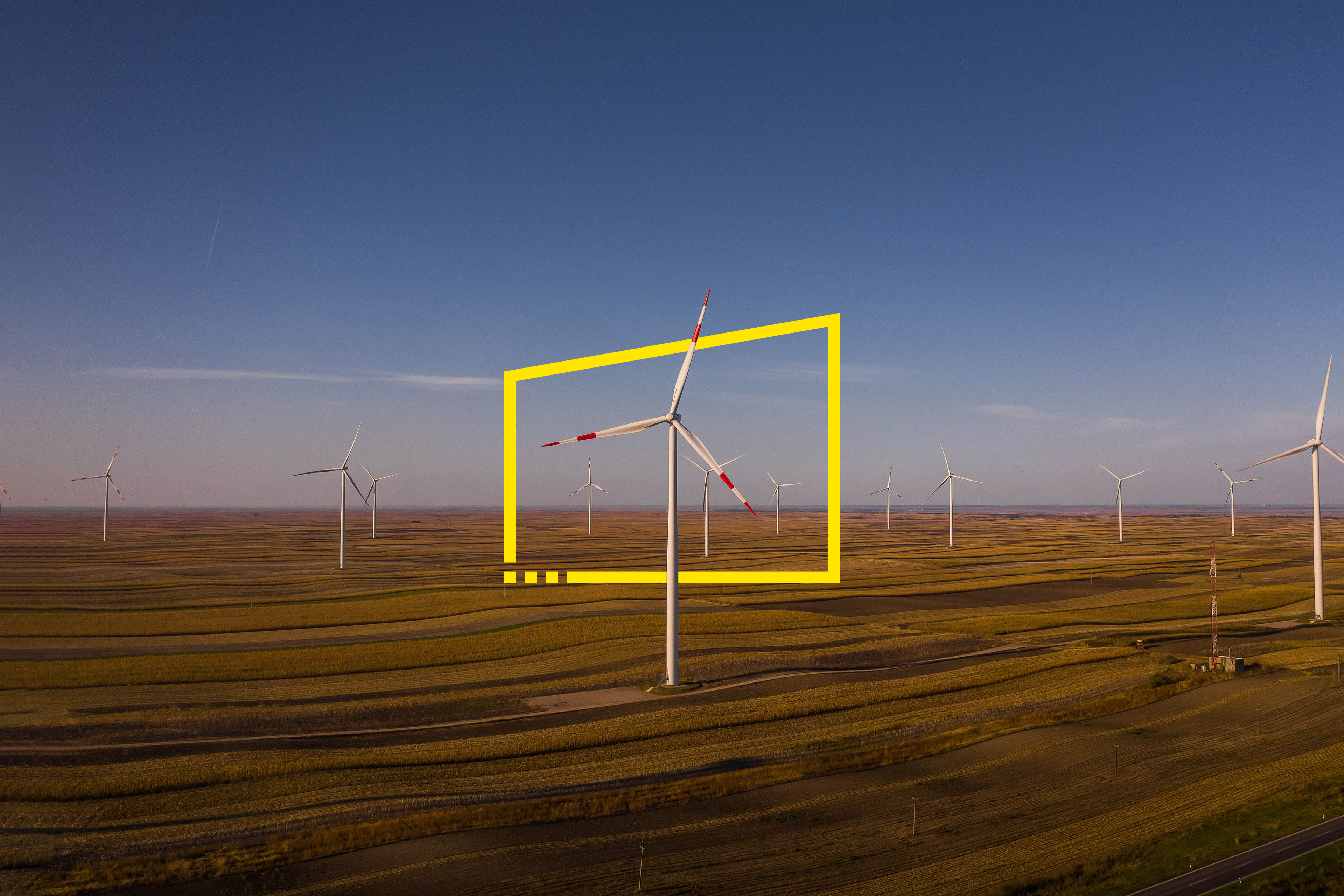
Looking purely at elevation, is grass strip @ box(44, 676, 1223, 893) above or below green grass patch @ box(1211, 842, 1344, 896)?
above

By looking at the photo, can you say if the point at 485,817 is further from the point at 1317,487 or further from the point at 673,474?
the point at 1317,487

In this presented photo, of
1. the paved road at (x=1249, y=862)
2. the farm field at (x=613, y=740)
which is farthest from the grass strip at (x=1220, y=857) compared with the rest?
the farm field at (x=613, y=740)

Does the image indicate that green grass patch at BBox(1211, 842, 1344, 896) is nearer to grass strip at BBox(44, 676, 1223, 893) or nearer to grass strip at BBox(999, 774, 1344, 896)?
grass strip at BBox(999, 774, 1344, 896)

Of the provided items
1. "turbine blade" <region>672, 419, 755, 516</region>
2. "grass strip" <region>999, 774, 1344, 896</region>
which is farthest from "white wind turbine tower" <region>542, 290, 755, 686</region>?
"grass strip" <region>999, 774, 1344, 896</region>

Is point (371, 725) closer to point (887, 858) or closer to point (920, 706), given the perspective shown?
point (887, 858)

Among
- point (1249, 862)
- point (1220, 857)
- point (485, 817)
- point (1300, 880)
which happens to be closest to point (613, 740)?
point (485, 817)

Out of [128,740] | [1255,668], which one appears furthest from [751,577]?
[128,740]
